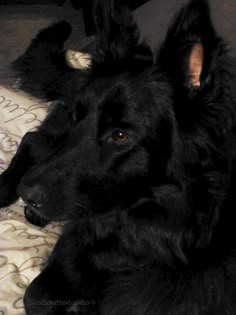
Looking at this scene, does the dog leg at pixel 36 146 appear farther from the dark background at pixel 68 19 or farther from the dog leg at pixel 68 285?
the dark background at pixel 68 19

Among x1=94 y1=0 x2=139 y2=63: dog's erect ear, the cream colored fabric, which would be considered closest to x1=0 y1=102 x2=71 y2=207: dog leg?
the cream colored fabric

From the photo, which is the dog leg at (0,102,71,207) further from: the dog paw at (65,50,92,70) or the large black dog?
the large black dog

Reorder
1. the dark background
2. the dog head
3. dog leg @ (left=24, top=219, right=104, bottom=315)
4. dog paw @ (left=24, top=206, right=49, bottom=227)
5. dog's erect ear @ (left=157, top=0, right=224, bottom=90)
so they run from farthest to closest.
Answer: the dark background → dog paw @ (left=24, top=206, right=49, bottom=227) → dog leg @ (left=24, top=219, right=104, bottom=315) → the dog head → dog's erect ear @ (left=157, top=0, right=224, bottom=90)

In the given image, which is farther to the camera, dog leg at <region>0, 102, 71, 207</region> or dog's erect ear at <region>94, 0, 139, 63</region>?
dog leg at <region>0, 102, 71, 207</region>

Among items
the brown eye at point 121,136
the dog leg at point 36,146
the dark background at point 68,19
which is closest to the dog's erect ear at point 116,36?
the brown eye at point 121,136

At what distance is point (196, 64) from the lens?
1.12m

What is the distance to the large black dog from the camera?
1178 millimetres

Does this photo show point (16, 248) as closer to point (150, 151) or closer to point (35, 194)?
point (35, 194)

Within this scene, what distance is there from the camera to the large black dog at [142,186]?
118 centimetres

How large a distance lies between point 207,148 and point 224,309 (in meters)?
0.43

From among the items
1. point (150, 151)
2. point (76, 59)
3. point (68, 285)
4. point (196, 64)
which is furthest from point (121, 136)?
point (76, 59)

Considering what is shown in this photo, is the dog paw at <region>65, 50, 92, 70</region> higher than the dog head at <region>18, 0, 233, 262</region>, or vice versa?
the dog head at <region>18, 0, 233, 262</region>

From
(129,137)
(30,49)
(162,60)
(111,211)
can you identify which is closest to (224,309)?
(111,211)

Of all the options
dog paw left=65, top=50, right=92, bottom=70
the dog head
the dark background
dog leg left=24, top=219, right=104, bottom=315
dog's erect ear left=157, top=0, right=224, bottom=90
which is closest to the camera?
dog's erect ear left=157, top=0, right=224, bottom=90
